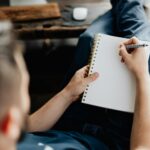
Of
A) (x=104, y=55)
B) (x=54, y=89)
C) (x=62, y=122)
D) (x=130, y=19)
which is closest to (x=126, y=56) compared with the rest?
(x=104, y=55)

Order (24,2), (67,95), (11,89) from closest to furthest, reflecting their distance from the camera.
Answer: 1. (11,89)
2. (67,95)
3. (24,2)

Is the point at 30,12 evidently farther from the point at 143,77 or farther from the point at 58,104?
the point at 143,77

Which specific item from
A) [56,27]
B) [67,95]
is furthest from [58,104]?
[56,27]

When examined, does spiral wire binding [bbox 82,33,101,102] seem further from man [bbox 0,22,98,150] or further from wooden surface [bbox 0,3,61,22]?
man [bbox 0,22,98,150]

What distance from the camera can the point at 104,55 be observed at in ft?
4.07

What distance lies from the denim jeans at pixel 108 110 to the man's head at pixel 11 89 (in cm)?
62

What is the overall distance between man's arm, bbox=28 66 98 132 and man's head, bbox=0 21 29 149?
0.56 metres

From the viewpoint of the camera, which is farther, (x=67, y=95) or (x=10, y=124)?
(x=67, y=95)

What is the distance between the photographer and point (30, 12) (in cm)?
165

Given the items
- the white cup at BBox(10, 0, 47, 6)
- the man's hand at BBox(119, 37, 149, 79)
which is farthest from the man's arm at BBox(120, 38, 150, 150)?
the white cup at BBox(10, 0, 47, 6)

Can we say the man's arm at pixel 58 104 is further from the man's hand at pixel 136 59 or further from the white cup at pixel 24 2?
the white cup at pixel 24 2

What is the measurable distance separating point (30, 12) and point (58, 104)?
607 millimetres

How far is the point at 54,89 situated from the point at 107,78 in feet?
2.42

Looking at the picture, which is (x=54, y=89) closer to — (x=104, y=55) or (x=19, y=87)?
(x=104, y=55)
